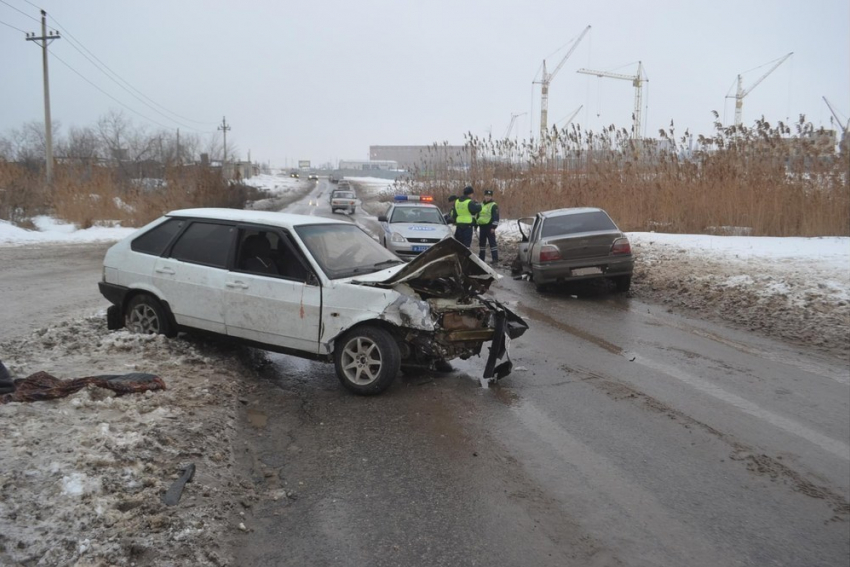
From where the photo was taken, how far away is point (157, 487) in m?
3.84

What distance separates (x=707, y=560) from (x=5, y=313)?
33.4ft

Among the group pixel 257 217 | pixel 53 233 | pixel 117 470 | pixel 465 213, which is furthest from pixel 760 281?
pixel 53 233

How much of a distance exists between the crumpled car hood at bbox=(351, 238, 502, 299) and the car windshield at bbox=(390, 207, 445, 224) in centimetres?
984

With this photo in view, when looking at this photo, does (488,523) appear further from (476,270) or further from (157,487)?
(476,270)

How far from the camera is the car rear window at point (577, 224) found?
39.7 feet

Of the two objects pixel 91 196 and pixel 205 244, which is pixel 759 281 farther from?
pixel 91 196

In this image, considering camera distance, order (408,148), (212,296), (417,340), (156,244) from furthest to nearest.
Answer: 1. (408,148)
2. (156,244)
3. (212,296)
4. (417,340)

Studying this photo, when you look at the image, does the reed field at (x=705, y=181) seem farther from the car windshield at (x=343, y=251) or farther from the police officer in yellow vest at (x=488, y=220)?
the car windshield at (x=343, y=251)

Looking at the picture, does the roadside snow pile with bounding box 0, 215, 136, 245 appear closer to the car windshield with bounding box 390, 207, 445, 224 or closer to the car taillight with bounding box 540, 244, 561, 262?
the car windshield with bounding box 390, 207, 445, 224

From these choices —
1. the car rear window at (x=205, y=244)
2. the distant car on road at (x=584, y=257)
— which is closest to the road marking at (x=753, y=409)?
the distant car on road at (x=584, y=257)

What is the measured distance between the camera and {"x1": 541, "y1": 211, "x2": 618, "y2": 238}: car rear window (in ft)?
39.7

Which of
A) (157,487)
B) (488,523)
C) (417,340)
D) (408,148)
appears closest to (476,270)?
(417,340)

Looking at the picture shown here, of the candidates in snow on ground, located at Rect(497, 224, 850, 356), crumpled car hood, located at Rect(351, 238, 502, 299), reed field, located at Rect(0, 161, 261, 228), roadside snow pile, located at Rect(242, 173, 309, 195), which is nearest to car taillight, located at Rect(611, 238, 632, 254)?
snow on ground, located at Rect(497, 224, 850, 356)

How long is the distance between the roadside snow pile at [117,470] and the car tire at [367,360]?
108 centimetres
